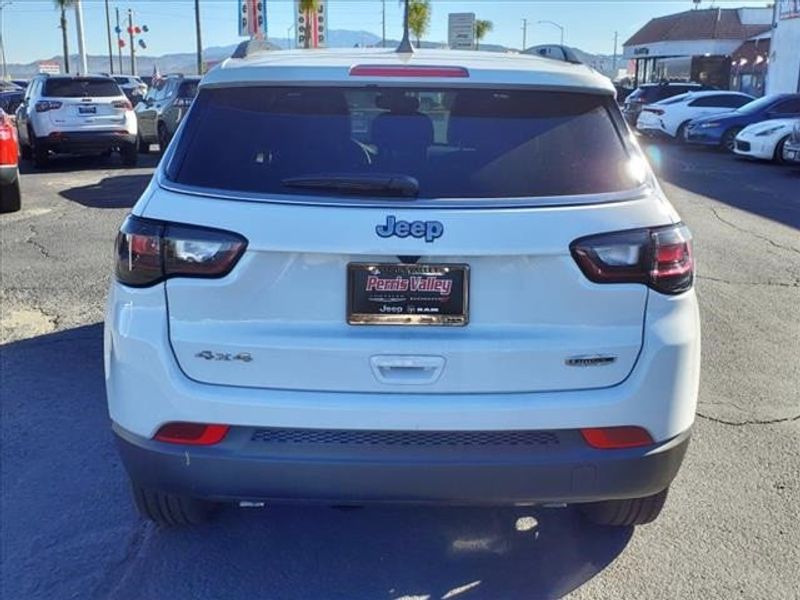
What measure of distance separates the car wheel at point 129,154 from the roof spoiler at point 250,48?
13.0m

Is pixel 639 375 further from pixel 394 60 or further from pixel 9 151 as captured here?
pixel 9 151

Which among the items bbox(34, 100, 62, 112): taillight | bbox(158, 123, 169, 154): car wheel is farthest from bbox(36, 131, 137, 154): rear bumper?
bbox(158, 123, 169, 154): car wheel

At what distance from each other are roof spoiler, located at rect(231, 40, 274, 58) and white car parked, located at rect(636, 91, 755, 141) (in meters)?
20.5

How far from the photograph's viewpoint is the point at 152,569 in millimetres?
3123

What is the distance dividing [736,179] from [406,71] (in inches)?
558

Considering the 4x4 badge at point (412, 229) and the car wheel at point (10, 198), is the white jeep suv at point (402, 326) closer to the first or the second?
the 4x4 badge at point (412, 229)

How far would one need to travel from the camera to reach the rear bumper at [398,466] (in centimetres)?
257

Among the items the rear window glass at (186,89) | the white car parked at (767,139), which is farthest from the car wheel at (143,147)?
the white car parked at (767,139)

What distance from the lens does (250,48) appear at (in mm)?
3584

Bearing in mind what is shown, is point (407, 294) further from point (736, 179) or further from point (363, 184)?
point (736, 179)

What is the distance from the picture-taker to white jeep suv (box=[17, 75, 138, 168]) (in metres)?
15.3

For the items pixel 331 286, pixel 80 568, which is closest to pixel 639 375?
pixel 331 286

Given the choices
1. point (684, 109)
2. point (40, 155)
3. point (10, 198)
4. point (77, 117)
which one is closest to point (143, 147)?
point (40, 155)

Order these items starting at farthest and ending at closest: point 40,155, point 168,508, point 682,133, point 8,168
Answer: point 682,133, point 40,155, point 8,168, point 168,508
